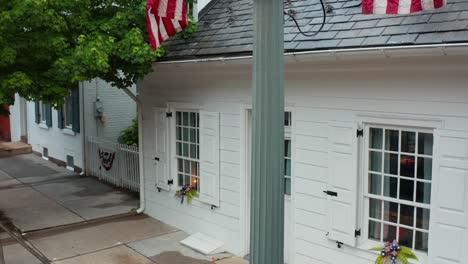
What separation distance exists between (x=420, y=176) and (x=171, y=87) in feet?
17.0

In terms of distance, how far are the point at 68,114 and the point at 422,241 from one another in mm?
12804

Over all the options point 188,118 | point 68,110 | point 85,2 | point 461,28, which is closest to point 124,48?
point 85,2

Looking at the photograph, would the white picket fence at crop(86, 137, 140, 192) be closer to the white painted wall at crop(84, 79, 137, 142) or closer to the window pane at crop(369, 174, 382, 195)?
the white painted wall at crop(84, 79, 137, 142)

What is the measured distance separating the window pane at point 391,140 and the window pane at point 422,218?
79 centimetres

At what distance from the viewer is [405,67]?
5559 mm

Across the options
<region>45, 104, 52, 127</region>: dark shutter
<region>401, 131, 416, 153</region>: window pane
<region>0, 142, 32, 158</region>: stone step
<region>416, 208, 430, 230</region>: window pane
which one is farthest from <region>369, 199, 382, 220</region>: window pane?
<region>0, 142, 32, 158</region>: stone step

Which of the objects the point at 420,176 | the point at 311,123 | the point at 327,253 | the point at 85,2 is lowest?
the point at 327,253

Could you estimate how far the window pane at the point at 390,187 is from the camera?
19.5ft

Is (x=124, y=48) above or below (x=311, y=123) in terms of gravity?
above

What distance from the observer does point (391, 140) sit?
594 centimetres

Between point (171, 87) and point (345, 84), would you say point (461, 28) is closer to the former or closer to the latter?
point (345, 84)

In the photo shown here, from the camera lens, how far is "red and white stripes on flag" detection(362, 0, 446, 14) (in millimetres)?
5109

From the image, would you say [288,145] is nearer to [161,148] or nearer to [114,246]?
[161,148]

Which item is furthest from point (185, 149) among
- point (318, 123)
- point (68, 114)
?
point (68, 114)
